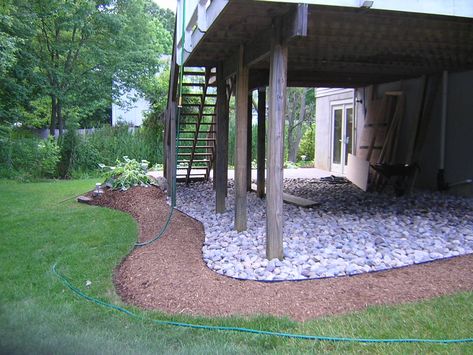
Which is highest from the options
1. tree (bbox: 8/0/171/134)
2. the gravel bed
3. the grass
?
tree (bbox: 8/0/171/134)

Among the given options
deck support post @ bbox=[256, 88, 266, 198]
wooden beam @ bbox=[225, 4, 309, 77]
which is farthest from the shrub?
wooden beam @ bbox=[225, 4, 309, 77]

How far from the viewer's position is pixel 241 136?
619 cm

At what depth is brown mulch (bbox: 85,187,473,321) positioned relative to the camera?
152 inches

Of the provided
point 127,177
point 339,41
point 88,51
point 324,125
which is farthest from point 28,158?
point 339,41

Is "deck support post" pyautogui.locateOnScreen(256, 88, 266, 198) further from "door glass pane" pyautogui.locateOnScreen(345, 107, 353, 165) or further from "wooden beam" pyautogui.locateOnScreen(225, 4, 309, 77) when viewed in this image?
"door glass pane" pyautogui.locateOnScreen(345, 107, 353, 165)

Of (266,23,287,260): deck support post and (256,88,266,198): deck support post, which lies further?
(256,88,266,198): deck support post

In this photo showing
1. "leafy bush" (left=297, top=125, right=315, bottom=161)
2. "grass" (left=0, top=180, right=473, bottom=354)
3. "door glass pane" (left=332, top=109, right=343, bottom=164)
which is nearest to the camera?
"grass" (left=0, top=180, right=473, bottom=354)

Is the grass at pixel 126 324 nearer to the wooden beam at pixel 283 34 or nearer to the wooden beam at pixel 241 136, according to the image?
the wooden beam at pixel 241 136

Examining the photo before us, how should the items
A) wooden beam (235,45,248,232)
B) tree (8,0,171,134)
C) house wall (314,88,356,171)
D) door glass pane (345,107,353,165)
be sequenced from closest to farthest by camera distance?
1. wooden beam (235,45,248,232)
2. door glass pane (345,107,353,165)
3. house wall (314,88,356,171)
4. tree (8,0,171,134)

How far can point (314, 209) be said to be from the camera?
7.93 meters

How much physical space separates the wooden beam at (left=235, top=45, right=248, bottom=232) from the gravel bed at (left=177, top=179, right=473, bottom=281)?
272mm

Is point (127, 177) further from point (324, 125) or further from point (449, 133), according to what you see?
point (324, 125)

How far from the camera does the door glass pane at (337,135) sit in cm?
1412

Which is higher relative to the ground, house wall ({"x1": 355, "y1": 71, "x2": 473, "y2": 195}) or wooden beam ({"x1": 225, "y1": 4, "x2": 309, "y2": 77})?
wooden beam ({"x1": 225, "y1": 4, "x2": 309, "y2": 77})
